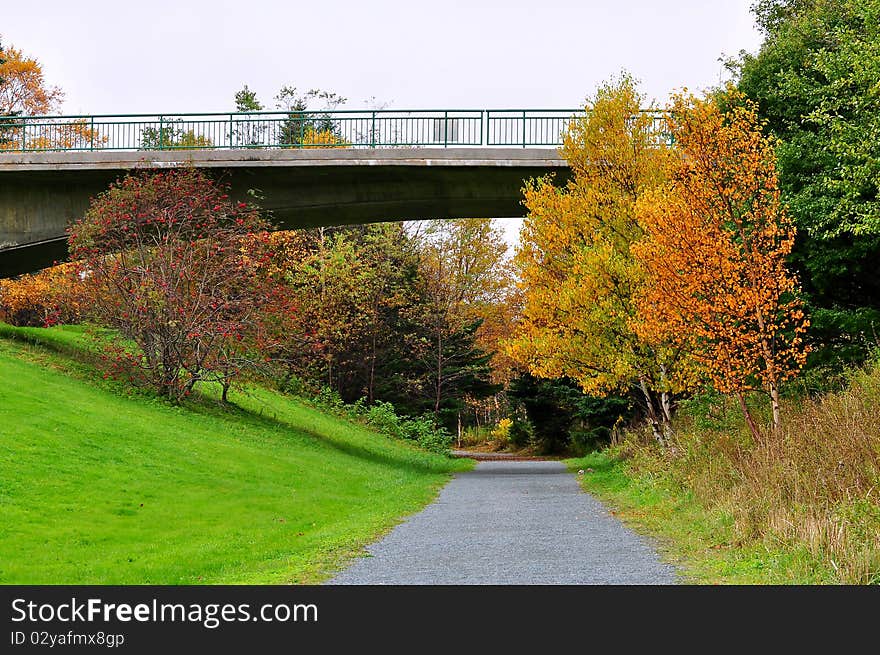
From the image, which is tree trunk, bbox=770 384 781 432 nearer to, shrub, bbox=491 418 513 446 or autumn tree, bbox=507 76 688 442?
autumn tree, bbox=507 76 688 442

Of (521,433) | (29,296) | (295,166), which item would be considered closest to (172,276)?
(295,166)

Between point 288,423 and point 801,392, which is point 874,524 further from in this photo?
point 288,423

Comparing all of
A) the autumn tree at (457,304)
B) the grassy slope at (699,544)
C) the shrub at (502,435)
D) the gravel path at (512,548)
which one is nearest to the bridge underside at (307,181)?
the gravel path at (512,548)

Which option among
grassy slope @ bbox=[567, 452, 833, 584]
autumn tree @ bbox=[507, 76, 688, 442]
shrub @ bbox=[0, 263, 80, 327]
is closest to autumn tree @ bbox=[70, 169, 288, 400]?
shrub @ bbox=[0, 263, 80, 327]

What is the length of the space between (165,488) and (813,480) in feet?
32.2

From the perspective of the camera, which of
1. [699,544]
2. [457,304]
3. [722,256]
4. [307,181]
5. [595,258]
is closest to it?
[699,544]

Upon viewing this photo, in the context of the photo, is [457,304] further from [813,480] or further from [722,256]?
[813,480]

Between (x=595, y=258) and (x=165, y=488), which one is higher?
(x=595, y=258)

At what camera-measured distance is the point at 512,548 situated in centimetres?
1142

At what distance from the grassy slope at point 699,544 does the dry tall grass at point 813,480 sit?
7.4 inches

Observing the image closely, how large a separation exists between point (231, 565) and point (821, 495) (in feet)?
21.3

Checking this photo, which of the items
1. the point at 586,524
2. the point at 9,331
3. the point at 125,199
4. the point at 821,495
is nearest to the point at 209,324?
the point at 125,199

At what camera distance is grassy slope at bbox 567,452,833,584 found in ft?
28.3
